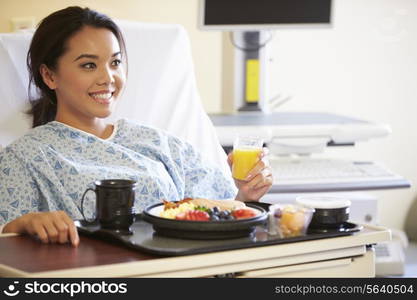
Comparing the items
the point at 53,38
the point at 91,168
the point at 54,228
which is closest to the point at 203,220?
the point at 54,228

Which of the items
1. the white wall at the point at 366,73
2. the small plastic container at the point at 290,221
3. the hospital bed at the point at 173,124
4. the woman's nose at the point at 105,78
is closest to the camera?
the hospital bed at the point at 173,124

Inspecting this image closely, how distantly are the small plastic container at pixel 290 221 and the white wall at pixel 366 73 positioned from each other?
7.34 feet

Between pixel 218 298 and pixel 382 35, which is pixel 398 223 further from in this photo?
pixel 218 298

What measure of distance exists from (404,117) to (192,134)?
1.70 metres

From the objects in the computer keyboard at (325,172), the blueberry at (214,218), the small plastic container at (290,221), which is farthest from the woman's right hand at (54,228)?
the computer keyboard at (325,172)

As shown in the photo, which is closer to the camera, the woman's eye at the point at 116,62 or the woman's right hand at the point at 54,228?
the woman's right hand at the point at 54,228

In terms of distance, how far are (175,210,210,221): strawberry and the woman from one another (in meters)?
0.44

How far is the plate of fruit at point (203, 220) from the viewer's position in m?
1.47

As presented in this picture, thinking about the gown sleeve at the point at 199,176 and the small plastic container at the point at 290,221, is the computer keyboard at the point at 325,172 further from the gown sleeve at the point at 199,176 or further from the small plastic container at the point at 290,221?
the small plastic container at the point at 290,221

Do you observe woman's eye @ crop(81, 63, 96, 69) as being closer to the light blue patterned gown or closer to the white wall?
the light blue patterned gown

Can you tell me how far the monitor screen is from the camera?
125 inches

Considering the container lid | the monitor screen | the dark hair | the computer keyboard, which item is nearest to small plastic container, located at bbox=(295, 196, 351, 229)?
the container lid

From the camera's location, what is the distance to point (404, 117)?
397 centimetres

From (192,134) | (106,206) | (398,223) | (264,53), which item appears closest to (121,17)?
(264,53)
